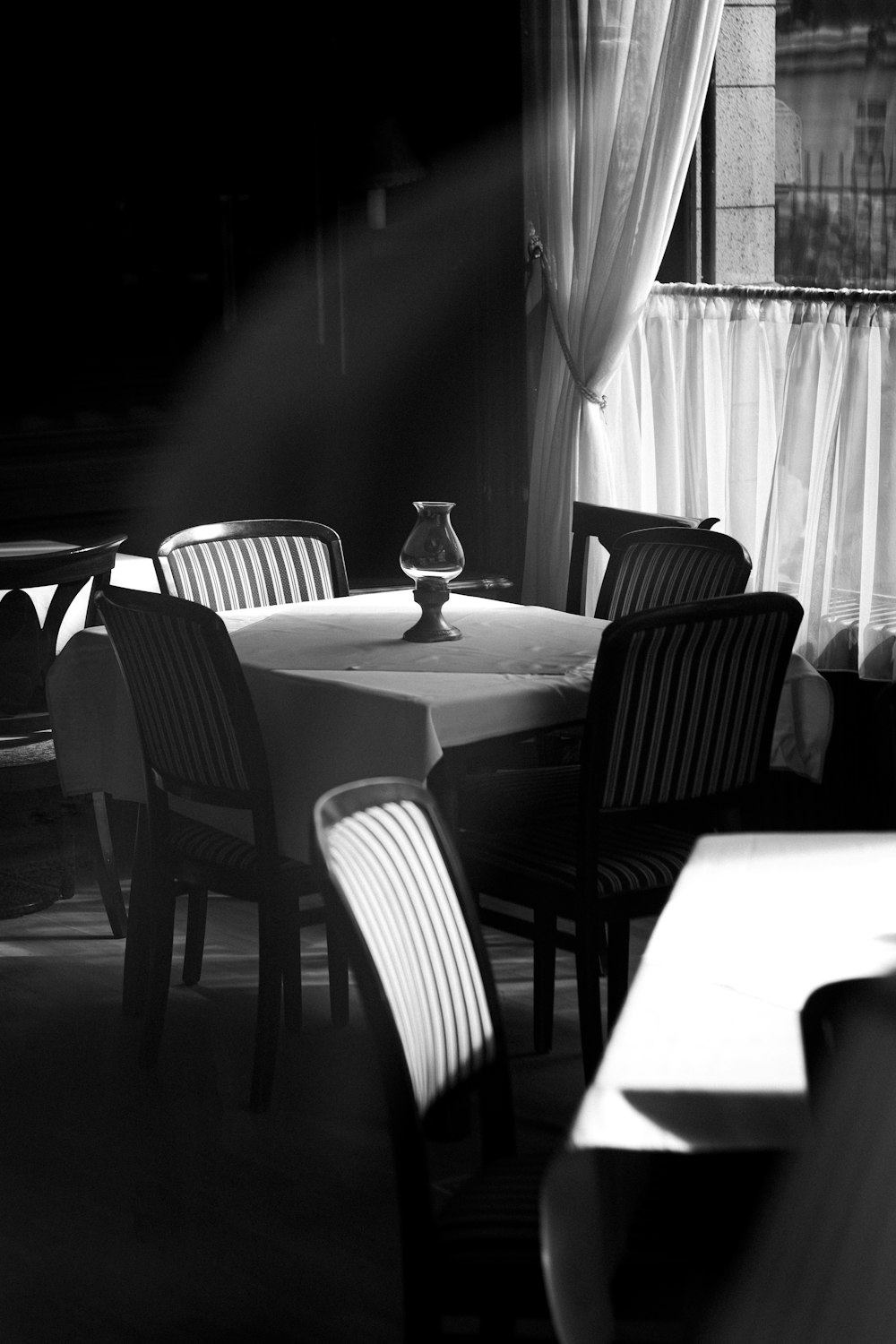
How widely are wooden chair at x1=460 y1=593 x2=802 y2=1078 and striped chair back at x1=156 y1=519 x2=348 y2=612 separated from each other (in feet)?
3.85

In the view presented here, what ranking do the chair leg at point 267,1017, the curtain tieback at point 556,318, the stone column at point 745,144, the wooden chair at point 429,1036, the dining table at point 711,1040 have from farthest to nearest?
the curtain tieback at point 556,318 < the stone column at point 745,144 < the chair leg at point 267,1017 < the wooden chair at point 429,1036 < the dining table at point 711,1040

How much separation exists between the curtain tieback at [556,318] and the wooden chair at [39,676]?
1.55 metres

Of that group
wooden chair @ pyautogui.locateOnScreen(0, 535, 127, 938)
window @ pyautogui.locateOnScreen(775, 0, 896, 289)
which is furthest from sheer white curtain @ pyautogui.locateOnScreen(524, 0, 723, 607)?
wooden chair @ pyautogui.locateOnScreen(0, 535, 127, 938)

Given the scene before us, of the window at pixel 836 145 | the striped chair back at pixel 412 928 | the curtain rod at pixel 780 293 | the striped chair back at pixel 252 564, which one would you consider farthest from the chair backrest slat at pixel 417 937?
the window at pixel 836 145

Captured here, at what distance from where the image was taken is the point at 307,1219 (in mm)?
2795

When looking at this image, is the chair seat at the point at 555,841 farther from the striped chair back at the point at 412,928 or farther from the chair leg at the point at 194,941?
the striped chair back at the point at 412,928

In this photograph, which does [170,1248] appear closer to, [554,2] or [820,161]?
[820,161]

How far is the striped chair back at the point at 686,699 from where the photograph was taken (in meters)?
2.92

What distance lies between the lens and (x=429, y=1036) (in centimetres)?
189

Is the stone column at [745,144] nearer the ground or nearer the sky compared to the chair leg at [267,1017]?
nearer the sky

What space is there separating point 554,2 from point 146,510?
2040 mm

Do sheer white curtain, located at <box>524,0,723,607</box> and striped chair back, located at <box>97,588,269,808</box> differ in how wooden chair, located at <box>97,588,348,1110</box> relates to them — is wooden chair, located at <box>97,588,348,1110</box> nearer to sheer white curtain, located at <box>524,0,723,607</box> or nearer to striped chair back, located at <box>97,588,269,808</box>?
striped chair back, located at <box>97,588,269,808</box>

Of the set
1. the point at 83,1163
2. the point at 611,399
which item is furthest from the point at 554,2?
the point at 83,1163

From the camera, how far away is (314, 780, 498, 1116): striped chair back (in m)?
1.79
